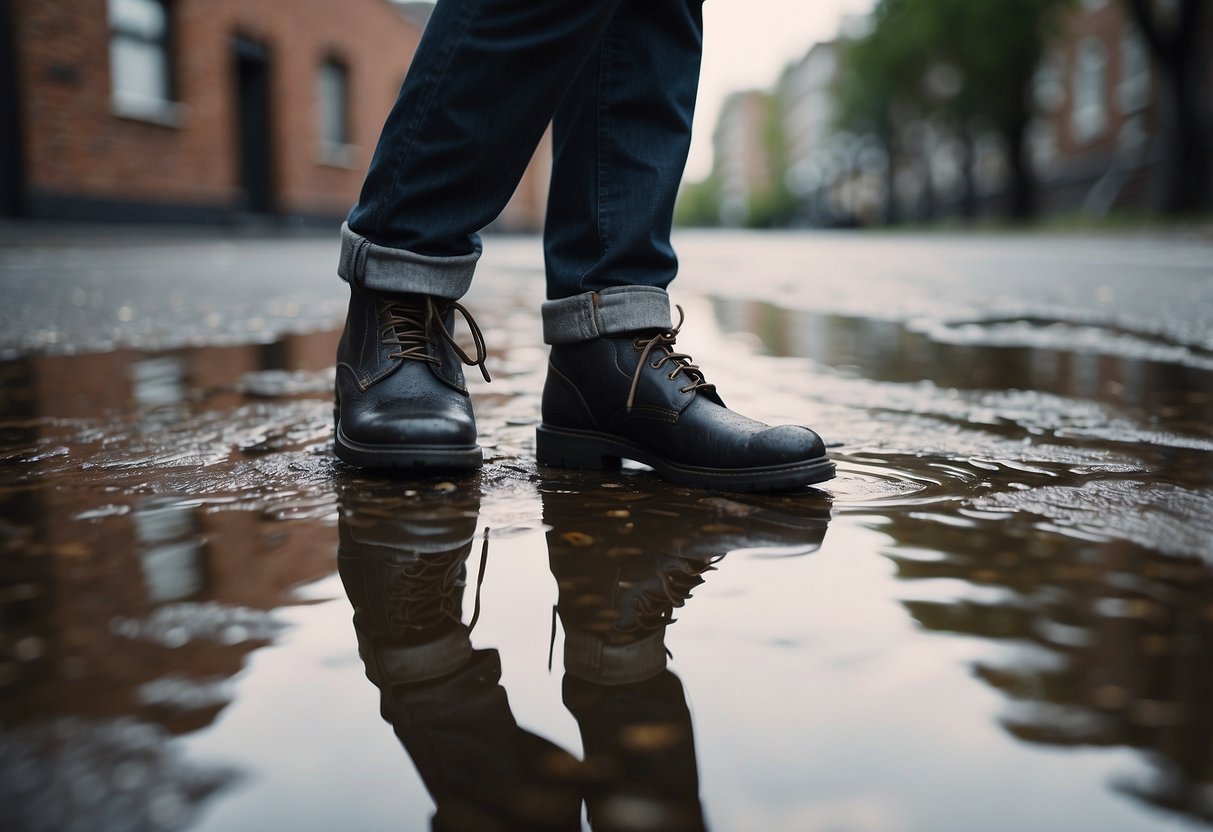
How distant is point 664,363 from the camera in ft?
4.86

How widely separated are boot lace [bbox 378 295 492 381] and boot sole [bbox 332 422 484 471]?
7.0 inches

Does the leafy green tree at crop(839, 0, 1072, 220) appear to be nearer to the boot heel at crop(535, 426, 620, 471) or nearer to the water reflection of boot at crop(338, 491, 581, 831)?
the boot heel at crop(535, 426, 620, 471)

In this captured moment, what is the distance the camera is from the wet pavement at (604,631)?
1.97ft

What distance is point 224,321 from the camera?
11.8 feet

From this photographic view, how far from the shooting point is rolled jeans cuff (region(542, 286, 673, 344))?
4.94 ft

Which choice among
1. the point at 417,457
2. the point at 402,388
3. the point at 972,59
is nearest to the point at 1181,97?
Result: the point at 972,59

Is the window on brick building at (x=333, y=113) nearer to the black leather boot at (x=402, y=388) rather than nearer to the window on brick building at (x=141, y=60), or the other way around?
the window on brick building at (x=141, y=60)

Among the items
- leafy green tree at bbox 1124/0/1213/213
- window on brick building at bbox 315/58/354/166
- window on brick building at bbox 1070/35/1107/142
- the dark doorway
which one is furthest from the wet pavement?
window on brick building at bbox 1070/35/1107/142

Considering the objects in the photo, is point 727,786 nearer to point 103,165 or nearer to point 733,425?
point 733,425

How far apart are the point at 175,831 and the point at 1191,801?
0.53m

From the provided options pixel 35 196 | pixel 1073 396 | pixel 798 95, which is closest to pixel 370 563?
pixel 1073 396

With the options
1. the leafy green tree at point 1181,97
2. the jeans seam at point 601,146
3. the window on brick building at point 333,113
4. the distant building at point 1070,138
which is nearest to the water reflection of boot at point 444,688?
the jeans seam at point 601,146

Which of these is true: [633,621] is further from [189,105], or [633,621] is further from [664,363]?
[189,105]

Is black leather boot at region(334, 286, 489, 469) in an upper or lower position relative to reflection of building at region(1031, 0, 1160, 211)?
lower
